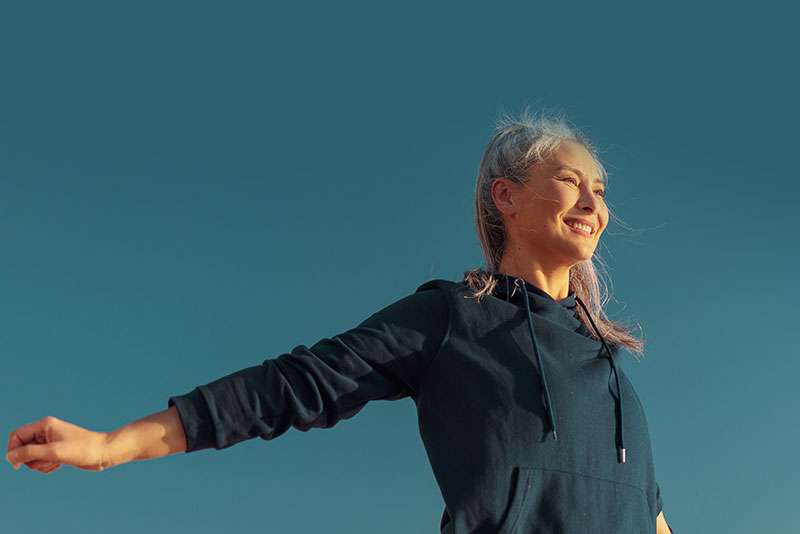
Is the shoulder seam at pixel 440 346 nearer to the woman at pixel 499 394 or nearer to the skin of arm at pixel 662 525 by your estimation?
the woman at pixel 499 394

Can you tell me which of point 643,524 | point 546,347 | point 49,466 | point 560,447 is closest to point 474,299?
point 546,347

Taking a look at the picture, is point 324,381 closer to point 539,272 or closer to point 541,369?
point 541,369

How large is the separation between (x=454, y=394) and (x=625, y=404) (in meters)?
0.52

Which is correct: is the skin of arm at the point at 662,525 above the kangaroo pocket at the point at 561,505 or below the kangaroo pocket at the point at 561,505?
above

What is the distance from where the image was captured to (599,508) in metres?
2.55

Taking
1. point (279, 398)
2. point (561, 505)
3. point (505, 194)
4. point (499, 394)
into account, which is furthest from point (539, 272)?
point (279, 398)

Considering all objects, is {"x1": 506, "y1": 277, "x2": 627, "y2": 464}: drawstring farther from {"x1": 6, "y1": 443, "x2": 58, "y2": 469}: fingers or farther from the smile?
{"x1": 6, "y1": 443, "x2": 58, "y2": 469}: fingers

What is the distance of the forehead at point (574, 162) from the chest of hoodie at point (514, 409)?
48 centimetres

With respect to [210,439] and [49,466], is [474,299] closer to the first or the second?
[210,439]

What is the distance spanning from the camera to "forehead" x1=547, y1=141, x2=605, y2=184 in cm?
304

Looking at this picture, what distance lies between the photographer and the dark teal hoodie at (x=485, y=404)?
7.87ft

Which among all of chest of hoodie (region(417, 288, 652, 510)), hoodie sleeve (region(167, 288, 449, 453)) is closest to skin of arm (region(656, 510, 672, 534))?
chest of hoodie (region(417, 288, 652, 510))

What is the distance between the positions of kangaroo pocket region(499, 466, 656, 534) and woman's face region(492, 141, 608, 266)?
698 mm

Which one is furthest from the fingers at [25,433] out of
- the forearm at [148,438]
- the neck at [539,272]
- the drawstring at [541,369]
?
the neck at [539,272]
